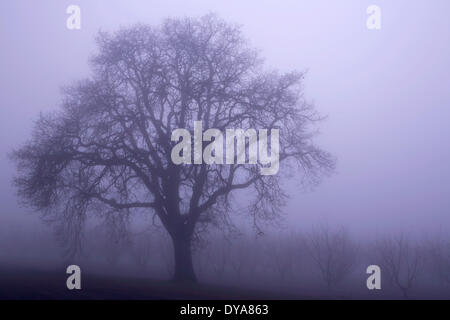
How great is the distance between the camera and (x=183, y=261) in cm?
1964

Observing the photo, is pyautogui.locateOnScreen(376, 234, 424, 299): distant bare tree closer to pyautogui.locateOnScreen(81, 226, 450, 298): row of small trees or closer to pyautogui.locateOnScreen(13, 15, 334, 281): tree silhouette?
pyautogui.locateOnScreen(81, 226, 450, 298): row of small trees

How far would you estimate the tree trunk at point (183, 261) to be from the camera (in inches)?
761

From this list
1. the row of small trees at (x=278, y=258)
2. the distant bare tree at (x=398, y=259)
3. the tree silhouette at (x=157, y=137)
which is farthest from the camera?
the row of small trees at (x=278, y=258)

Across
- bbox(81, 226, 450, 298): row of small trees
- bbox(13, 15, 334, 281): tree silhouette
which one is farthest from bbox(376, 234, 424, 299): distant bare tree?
bbox(13, 15, 334, 281): tree silhouette

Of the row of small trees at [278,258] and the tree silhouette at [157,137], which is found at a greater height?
the tree silhouette at [157,137]

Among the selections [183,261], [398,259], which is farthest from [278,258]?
[183,261]

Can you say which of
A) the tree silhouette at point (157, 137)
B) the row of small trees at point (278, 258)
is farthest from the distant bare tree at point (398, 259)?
the tree silhouette at point (157, 137)

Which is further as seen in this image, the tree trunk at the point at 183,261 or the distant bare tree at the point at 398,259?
the distant bare tree at the point at 398,259

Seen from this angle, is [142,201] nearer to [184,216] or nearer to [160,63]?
[184,216]

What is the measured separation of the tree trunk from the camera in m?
19.3

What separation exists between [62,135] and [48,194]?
2.69 meters

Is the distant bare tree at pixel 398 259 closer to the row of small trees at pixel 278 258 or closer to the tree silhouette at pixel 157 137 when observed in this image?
the row of small trees at pixel 278 258
